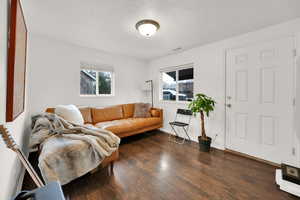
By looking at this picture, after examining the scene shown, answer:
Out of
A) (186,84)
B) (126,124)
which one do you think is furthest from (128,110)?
(186,84)

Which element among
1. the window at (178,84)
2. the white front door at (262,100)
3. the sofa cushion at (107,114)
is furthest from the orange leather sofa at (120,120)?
the white front door at (262,100)

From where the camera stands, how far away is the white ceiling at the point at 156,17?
1629 millimetres

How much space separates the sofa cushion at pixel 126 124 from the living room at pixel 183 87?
32 millimetres

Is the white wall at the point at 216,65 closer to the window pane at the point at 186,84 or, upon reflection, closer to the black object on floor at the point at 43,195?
the window pane at the point at 186,84

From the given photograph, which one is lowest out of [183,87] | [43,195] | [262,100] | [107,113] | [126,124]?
[126,124]

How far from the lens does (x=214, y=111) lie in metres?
2.85

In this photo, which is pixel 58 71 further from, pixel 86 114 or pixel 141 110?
pixel 141 110

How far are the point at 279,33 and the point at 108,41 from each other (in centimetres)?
306

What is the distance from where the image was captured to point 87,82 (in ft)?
11.1

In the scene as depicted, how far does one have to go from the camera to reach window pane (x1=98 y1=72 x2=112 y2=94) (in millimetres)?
3602

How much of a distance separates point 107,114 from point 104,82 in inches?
37.2

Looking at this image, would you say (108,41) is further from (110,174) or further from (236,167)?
(236,167)

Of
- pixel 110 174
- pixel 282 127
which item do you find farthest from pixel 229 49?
pixel 110 174

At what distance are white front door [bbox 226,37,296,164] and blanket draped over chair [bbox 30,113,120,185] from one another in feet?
7.64
